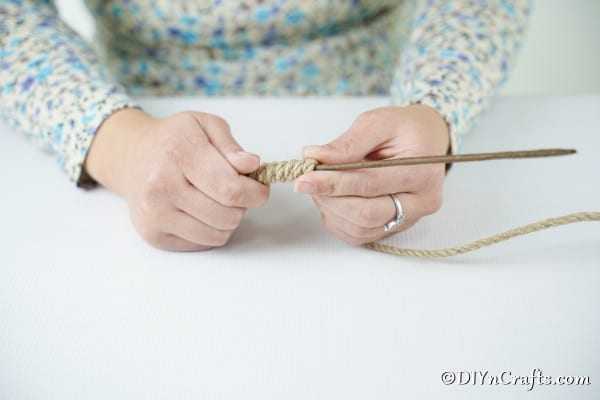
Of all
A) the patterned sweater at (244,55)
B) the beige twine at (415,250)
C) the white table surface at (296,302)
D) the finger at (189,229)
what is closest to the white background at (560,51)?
the patterned sweater at (244,55)

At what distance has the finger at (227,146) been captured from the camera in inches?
24.3

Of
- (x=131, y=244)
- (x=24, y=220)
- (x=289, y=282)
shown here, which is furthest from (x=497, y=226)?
(x=24, y=220)

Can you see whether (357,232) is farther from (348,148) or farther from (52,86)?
(52,86)

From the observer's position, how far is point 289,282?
0.63 meters

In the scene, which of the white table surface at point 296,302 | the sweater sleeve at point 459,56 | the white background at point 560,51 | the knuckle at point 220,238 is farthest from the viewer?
the white background at point 560,51

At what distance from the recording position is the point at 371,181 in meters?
0.62

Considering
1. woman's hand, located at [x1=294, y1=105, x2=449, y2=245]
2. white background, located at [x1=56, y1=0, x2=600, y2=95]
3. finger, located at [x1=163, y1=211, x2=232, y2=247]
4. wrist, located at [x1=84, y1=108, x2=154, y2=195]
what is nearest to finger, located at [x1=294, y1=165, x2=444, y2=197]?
woman's hand, located at [x1=294, y1=105, x2=449, y2=245]

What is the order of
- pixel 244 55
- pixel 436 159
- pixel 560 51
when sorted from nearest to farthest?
pixel 436 159 → pixel 244 55 → pixel 560 51

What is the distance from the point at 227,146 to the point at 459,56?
33 cm

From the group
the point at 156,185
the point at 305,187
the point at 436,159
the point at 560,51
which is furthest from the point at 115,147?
the point at 560,51

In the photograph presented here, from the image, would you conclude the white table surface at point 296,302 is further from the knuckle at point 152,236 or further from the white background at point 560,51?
the white background at point 560,51

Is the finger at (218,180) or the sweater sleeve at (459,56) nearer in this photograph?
the finger at (218,180)

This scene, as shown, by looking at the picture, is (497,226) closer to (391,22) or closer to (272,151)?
(272,151)

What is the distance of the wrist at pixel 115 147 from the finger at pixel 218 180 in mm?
98
